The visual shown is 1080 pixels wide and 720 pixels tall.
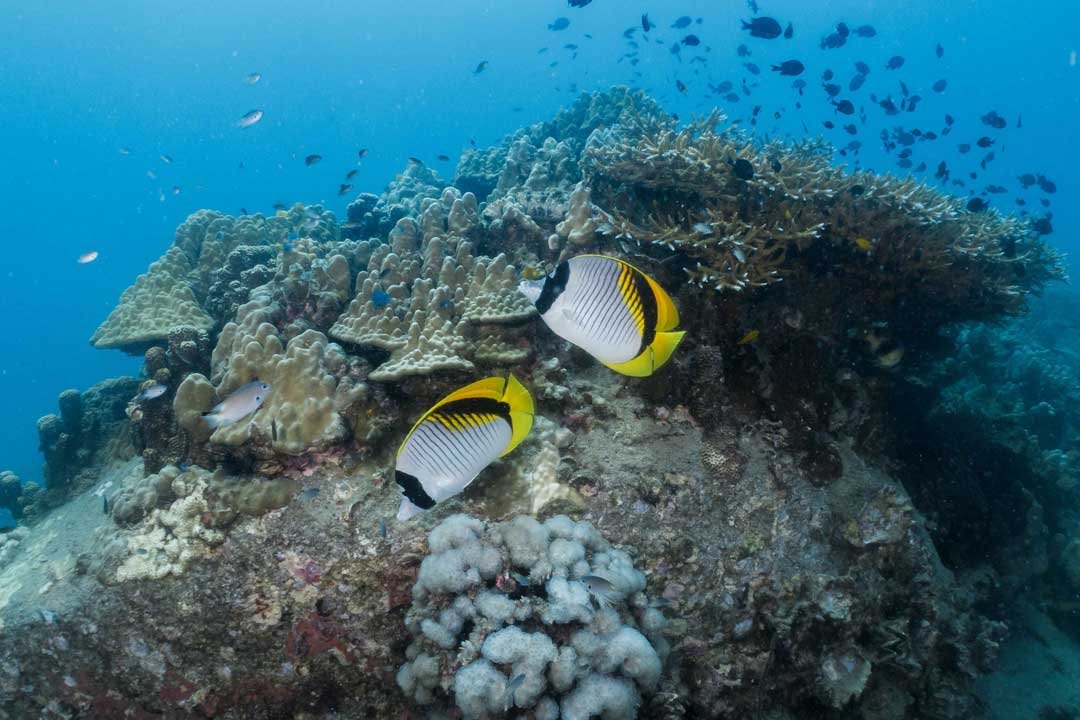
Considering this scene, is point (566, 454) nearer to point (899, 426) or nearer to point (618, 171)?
→ point (618, 171)

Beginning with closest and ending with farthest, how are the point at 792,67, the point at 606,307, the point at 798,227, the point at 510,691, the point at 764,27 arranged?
1. the point at 606,307
2. the point at 510,691
3. the point at 798,227
4. the point at 764,27
5. the point at 792,67

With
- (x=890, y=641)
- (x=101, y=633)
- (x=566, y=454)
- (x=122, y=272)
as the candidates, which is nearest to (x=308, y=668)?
(x=101, y=633)

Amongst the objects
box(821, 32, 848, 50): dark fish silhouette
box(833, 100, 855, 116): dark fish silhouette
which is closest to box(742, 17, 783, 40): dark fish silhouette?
box(833, 100, 855, 116): dark fish silhouette

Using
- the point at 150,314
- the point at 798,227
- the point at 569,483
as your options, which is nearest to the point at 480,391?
the point at 569,483

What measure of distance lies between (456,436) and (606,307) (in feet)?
2.48

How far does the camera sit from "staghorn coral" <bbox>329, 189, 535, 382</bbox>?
3.92m

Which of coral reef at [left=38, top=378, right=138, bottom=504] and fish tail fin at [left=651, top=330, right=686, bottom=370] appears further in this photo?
coral reef at [left=38, top=378, right=138, bottom=504]

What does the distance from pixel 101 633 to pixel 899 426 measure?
6895mm

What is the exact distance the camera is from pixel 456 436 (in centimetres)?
196

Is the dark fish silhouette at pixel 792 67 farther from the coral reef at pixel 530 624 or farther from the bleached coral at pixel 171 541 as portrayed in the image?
the bleached coral at pixel 171 541

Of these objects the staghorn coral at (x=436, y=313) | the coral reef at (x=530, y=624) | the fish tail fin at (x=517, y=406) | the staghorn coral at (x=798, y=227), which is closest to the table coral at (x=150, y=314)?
the staghorn coral at (x=436, y=313)

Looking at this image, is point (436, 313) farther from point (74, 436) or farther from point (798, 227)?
point (74, 436)

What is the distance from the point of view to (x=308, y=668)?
3232 millimetres

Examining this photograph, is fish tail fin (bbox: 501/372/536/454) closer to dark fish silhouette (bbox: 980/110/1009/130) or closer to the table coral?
the table coral
